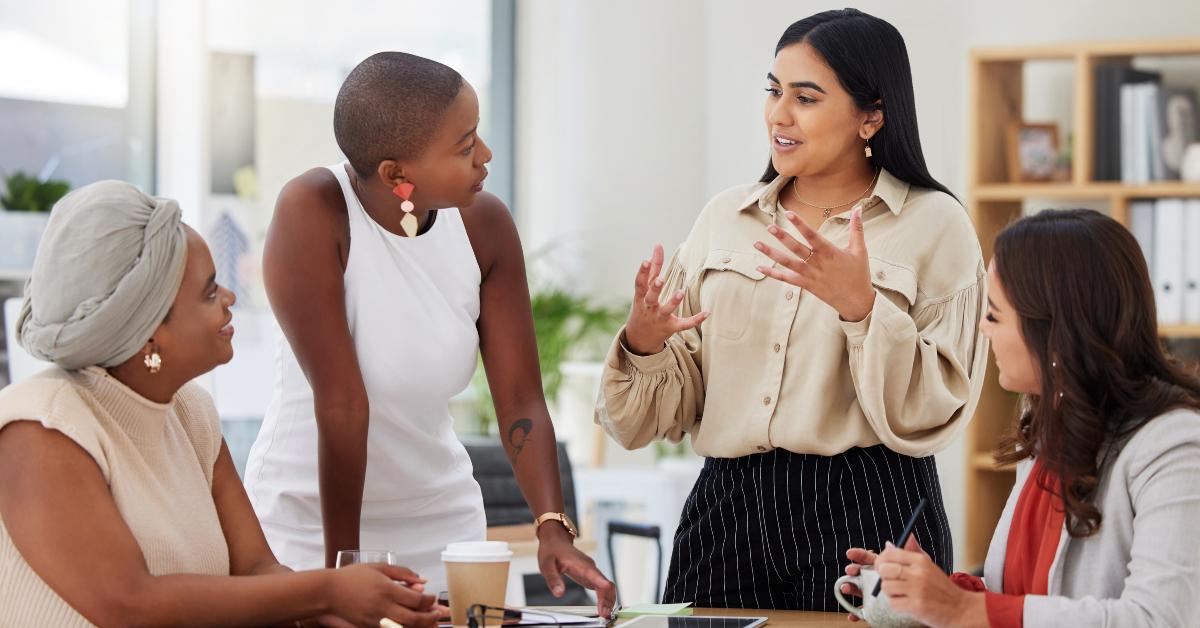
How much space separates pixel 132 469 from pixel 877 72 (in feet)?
4.11

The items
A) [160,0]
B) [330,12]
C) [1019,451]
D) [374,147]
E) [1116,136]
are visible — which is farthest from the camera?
[330,12]

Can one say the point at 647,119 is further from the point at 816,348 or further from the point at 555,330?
the point at 816,348

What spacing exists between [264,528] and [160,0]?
3376mm

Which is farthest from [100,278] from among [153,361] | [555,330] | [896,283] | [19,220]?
[555,330]

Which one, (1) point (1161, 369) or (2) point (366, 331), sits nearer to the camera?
(1) point (1161, 369)

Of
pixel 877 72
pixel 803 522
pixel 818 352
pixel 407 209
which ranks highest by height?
pixel 877 72

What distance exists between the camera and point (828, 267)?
1.95 meters

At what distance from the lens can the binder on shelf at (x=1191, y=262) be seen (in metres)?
4.50

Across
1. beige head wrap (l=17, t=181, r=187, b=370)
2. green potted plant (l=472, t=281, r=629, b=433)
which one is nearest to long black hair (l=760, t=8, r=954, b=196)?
beige head wrap (l=17, t=181, r=187, b=370)

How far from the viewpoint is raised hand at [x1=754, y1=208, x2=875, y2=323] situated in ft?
6.35

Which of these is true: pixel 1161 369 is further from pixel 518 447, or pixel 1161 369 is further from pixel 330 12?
pixel 330 12

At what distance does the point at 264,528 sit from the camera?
7.16 ft

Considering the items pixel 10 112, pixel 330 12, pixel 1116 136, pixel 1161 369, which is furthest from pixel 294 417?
pixel 330 12

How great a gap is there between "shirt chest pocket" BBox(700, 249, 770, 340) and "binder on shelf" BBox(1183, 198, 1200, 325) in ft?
9.28
